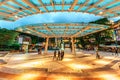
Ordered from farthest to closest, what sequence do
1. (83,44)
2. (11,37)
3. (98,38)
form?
(83,44), (98,38), (11,37)

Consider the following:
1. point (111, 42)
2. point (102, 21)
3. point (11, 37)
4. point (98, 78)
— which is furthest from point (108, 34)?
point (98, 78)

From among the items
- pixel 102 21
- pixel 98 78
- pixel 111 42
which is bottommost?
pixel 98 78

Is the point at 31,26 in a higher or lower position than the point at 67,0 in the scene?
lower

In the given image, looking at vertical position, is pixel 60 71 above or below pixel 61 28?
below

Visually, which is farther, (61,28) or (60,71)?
(61,28)

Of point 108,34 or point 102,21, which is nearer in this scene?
point 108,34

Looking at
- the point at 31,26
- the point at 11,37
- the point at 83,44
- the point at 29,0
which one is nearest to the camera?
the point at 29,0

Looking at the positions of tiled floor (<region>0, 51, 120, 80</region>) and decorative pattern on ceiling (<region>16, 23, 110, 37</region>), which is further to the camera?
decorative pattern on ceiling (<region>16, 23, 110, 37</region>)

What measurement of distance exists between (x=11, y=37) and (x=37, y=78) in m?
30.9

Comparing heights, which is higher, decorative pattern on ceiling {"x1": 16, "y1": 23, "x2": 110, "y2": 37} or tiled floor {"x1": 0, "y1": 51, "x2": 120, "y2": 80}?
decorative pattern on ceiling {"x1": 16, "y1": 23, "x2": 110, "y2": 37}

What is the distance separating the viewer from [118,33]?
37.3 metres

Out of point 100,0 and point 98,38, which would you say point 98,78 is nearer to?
point 100,0

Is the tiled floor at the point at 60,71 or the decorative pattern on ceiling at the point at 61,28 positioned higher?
the decorative pattern on ceiling at the point at 61,28

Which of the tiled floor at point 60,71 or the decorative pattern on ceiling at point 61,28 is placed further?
the decorative pattern on ceiling at point 61,28
